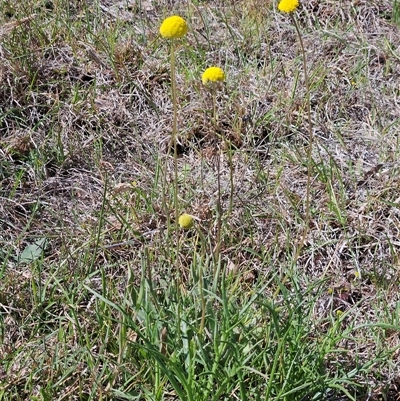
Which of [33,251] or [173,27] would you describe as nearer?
[173,27]

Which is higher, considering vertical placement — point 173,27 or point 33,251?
point 173,27

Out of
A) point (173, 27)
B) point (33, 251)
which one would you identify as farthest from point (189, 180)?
point (173, 27)

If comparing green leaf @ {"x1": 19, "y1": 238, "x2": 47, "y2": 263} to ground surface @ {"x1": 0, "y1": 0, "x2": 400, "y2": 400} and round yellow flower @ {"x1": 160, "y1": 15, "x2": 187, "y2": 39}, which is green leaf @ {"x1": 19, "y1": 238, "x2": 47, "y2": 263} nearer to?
ground surface @ {"x1": 0, "y1": 0, "x2": 400, "y2": 400}

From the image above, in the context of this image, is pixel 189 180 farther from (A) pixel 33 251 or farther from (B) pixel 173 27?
(B) pixel 173 27

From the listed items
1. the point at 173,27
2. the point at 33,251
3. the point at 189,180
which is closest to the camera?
the point at 173,27

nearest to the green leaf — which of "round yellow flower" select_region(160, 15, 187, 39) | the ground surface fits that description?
the ground surface

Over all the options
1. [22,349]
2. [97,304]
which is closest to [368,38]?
[97,304]

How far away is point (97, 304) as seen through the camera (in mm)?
1954

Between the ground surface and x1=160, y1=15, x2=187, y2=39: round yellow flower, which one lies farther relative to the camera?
the ground surface

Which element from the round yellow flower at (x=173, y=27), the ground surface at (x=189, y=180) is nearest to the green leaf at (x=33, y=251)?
the ground surface at (x=189, y=180)

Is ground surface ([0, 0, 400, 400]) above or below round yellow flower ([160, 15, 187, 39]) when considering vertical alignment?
below

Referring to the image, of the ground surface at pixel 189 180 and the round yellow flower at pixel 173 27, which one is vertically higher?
the round yellow flower at pixel 173 27

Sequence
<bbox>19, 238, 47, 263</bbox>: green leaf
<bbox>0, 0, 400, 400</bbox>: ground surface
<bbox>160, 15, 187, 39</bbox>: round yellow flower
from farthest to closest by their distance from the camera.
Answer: <bbox>19, 238, 47, 263</bbox>: green leaf → <bbox>0, 0, 400, 400</bbox>: ground surface → <bbox>160, 15, 187, 39</bbox>: round yellow flower

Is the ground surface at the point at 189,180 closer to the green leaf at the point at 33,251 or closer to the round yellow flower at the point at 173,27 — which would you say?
the green leaf at the point at 33,251
